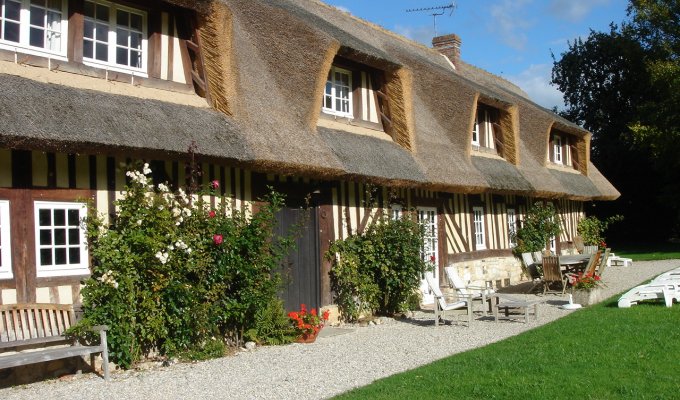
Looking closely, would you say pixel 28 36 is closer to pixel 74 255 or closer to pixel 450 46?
pixel 74 255

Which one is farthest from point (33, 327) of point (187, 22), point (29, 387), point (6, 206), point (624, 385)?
point (624, 385)

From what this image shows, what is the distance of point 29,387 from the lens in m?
6.62

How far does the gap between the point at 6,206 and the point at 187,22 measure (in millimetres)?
3572

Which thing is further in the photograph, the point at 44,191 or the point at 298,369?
the point at 298,369

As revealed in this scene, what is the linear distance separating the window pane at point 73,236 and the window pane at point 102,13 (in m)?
2.71

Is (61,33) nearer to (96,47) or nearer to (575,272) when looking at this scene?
(96,47)

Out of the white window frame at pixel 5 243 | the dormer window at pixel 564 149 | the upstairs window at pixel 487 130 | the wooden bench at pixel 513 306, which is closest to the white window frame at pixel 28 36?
the white window frame at pixel 5 243

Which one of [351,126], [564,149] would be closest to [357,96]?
[351,126]

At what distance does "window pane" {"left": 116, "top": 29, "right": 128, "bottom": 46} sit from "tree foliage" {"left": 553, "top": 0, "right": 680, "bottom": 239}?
2249cm

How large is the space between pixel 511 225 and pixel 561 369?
455 inches

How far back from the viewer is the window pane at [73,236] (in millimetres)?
7328

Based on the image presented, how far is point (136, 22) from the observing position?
28.6 feet

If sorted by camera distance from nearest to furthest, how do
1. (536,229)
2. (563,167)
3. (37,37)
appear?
(37,37) < (536,229) < (563,167)

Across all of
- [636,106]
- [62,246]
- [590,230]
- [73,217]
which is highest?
[636,106]
